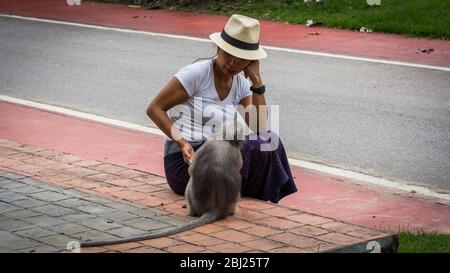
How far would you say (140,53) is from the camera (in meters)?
14.6

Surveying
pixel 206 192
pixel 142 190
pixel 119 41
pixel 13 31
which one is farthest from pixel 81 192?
pixel 13 31

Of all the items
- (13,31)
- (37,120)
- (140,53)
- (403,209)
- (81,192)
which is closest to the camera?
(81,192)

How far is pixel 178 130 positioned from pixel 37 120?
422 cm

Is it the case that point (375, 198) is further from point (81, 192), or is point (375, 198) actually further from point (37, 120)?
point (37, 120)

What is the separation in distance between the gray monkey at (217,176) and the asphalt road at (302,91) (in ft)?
10.0

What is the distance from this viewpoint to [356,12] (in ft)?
54.7

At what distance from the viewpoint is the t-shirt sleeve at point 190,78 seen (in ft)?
22.6

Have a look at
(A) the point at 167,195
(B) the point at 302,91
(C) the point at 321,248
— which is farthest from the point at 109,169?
(B) the point at 302,91

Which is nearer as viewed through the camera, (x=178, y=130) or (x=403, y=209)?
(x=178, y=130)

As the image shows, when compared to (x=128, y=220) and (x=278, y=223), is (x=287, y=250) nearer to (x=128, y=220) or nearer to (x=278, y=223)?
(x=278, y=223)

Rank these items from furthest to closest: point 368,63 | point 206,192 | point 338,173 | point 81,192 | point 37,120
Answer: point 368,63 → point 37,120 → point 338,173 → point 81,192 → point 206,192

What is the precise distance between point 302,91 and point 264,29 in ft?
14.6

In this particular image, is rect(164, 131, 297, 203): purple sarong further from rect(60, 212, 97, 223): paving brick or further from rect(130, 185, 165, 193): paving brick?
rect(60, 212, 97, 223): paving brick

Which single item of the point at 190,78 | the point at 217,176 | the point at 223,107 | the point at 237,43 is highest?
the point at 237,43
